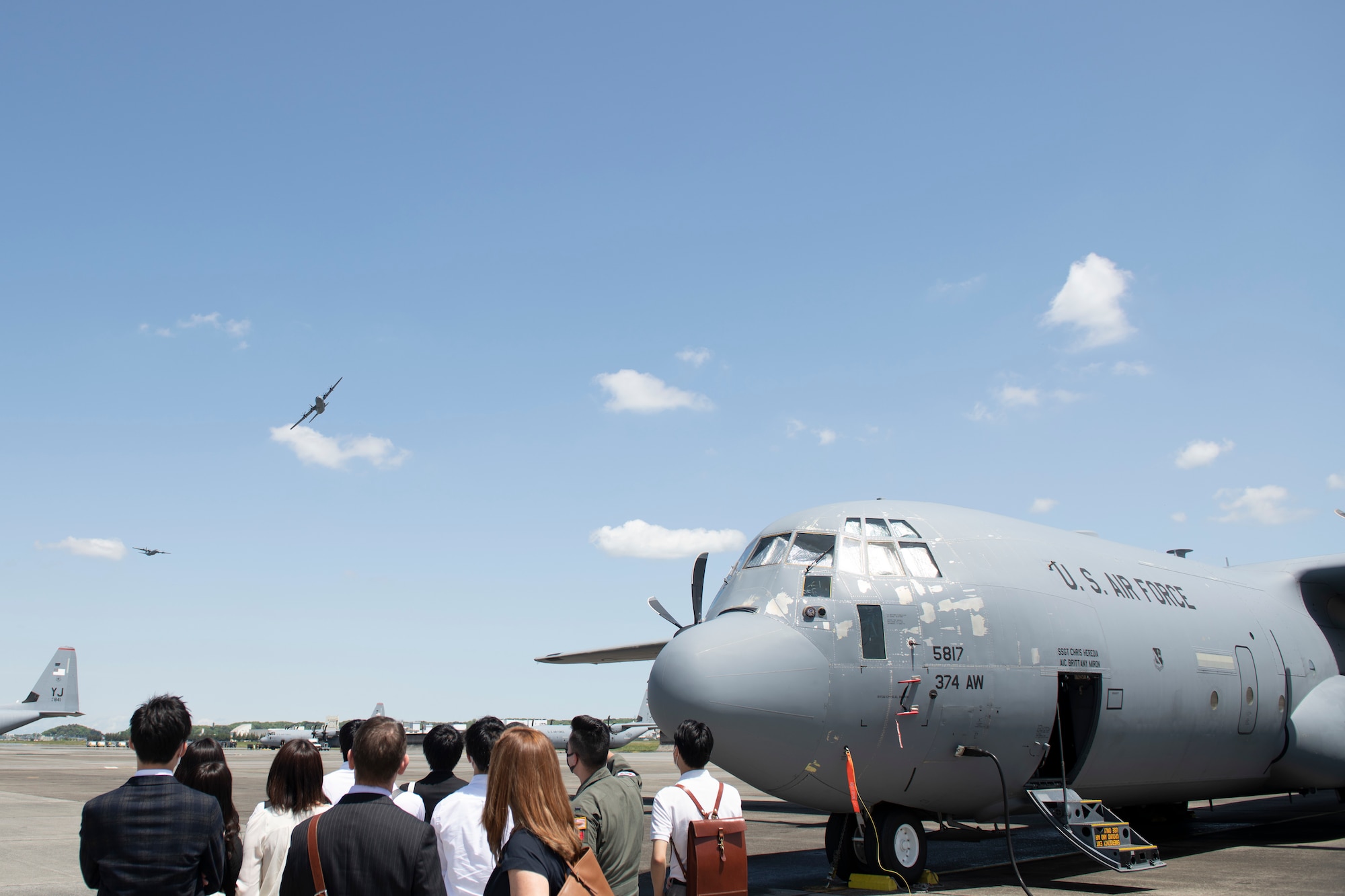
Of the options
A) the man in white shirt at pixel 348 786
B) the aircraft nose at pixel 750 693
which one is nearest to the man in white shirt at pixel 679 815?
the man in white shirt at pixel 348 786

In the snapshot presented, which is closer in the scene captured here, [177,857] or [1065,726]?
[177,857]

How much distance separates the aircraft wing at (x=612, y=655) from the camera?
21.0 meters

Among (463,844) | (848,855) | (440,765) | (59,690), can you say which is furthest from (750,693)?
(59,690)

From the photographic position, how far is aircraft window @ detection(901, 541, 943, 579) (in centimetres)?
1069

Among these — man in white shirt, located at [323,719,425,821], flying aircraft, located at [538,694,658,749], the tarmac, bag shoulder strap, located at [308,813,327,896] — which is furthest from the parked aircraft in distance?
bag shoulder strap, located at [308,813,327,896]

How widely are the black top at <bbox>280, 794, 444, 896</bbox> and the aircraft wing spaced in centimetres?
1693

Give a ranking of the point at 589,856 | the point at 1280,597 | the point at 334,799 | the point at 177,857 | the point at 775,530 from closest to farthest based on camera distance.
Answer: the point at 589,856 < the point at 177,857 < the point at 334,799 < the point at 775,530 < the point at 1280,597

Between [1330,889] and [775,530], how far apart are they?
736 cm


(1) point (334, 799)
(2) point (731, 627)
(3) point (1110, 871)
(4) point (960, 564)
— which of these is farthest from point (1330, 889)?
(1) point (334, 799)

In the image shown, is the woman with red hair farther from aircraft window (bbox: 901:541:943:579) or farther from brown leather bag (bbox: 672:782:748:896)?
aircraft window (bbox: 901:541:943:579)

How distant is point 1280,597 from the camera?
16.5 metres

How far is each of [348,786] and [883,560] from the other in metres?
6.48

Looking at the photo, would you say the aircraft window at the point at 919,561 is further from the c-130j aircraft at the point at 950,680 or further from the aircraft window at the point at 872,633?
the aircraft window at the point at 872,633

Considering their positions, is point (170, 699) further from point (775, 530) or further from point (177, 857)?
point (775, 530)
